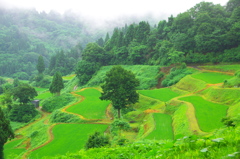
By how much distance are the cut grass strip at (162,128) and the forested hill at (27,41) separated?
9862 cm

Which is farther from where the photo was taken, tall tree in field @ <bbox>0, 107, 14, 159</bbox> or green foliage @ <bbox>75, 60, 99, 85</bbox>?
green foliage @ <bbox>75, 60, 99, 85</bbox>

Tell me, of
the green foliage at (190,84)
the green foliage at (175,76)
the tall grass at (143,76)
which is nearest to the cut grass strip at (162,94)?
the green foliage at (190,84)

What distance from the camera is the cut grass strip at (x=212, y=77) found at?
2892 cm

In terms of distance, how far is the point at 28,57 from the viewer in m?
123

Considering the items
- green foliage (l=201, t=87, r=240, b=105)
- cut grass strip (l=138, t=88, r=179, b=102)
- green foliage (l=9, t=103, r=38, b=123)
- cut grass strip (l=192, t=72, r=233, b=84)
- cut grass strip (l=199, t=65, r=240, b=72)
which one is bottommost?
green foliage (l=9, t=103, r=38, b=123)

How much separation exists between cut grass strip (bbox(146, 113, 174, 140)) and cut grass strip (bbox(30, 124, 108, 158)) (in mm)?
5253

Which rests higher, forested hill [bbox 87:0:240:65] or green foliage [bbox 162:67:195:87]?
forested hill [bbox 87:0:240:65]

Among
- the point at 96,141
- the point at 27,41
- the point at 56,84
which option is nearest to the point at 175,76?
the point at 56,84

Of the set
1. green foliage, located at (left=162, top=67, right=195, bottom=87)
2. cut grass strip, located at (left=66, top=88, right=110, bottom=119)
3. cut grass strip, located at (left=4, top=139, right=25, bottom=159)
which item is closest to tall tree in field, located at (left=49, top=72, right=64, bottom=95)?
cut grass strip, located at (left=66, top=88, right=110, bottom=119)

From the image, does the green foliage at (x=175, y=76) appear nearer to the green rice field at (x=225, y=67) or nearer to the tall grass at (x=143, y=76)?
Result: the tall grass at (x=143, y=76)

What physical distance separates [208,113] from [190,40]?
25290 millimetres

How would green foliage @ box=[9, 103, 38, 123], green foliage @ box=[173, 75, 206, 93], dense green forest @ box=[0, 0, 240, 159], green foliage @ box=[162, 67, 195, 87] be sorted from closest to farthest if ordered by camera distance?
dense green forest @ box=[0, 0, 240, 159]
green foliage @ box=[173, 75, 206, 93]
green foliage @ box=[9, 103, 38, 123]
green foliage @ box=[162, 67, 195, 87]

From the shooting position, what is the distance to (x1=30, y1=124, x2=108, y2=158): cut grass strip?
55.9 ft

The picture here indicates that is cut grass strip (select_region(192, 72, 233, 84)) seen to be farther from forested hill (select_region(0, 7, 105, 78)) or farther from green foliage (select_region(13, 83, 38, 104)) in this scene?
forested hill (select_region(0, 7, 105, 78))
